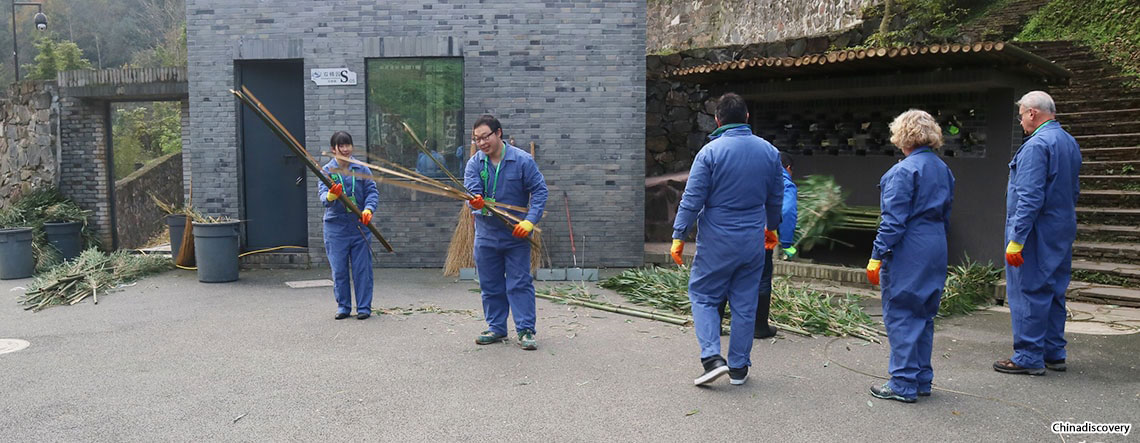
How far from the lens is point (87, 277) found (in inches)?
380

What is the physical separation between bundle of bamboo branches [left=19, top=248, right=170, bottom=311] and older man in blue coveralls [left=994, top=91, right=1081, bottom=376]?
855cm

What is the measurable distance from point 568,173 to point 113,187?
7143mm

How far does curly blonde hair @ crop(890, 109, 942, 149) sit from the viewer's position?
522 centimetres

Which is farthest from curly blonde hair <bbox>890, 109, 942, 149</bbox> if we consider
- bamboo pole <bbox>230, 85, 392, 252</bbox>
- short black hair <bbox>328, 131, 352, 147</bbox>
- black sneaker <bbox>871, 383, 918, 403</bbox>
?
short black hair <bbox>328, 131, 352, 147</bbox>

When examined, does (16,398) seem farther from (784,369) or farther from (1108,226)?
(1108,226)

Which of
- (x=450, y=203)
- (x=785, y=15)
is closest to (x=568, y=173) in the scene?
(x=450, y=203)

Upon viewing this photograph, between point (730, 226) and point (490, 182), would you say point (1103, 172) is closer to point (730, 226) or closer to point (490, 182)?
point (730, 226)

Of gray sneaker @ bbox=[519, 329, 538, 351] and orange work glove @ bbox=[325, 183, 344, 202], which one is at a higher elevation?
orange work glove @ bbox=[325, 183, 344, 202]

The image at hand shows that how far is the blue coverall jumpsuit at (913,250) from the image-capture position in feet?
16.9

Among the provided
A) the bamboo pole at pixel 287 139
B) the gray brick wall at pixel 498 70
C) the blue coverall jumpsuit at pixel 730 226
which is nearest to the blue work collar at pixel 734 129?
the blue coverall jumpsuit at pixel 730 226

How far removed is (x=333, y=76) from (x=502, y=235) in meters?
5.53

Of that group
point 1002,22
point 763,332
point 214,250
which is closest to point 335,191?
point 214,250

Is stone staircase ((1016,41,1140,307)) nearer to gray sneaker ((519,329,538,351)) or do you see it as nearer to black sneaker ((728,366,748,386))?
black sneaker ((728,366,748,386))

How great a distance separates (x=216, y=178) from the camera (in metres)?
11.4
